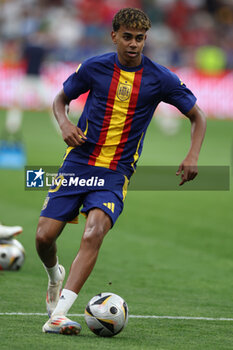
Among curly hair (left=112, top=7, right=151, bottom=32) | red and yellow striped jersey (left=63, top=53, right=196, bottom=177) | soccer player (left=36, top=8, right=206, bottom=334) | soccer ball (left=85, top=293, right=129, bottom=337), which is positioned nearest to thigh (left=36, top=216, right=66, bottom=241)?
soccer player (left=36, top=8, right=206, bottom=334)

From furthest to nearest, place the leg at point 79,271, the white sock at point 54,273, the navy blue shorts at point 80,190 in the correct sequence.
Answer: the white sock at point 54,273, the navy blue shorts at point 80,190, the leg at point 79,271

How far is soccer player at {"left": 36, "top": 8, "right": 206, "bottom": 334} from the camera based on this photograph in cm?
612

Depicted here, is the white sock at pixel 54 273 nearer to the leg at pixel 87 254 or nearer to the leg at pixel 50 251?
the leg at pixel 50 251

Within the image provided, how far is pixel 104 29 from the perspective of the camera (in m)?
34.8

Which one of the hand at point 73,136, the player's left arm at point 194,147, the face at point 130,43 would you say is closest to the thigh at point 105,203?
the hand at point 73,136

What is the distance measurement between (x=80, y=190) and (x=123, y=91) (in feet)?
Result: 2.66

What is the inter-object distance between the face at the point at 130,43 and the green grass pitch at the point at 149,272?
2.02 metres

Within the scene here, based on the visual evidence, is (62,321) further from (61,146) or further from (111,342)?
(61,146)

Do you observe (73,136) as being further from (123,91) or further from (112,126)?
(123,91)

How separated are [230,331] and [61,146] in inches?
628

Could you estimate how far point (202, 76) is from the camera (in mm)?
31094

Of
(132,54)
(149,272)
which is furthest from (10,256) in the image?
(132,54)

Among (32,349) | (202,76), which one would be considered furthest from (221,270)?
(202,76)

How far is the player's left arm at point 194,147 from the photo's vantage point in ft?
20.0
